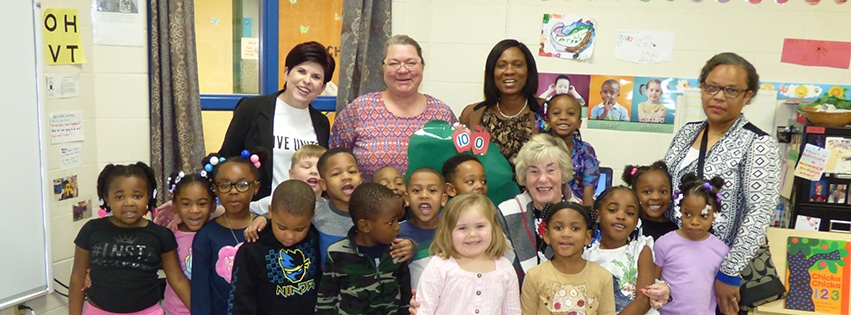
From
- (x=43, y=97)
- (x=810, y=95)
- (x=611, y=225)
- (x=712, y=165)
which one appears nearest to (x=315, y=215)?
(x=611, y=225)

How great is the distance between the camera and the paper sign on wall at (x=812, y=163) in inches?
135

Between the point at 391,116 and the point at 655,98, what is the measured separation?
1.84m

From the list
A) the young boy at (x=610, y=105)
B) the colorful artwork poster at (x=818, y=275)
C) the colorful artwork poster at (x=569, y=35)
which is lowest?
the colorful artwork poster at (x=818, y=275)

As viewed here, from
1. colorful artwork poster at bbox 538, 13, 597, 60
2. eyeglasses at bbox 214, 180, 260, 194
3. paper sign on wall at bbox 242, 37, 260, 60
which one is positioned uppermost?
colorful artwork poster at bbox 538, 13, 597, 60

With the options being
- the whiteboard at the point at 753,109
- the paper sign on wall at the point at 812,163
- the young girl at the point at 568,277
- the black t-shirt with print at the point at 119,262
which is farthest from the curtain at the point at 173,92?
the paper sign on wall at the point at 812,163

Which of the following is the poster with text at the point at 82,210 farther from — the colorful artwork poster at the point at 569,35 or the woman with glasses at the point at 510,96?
the colorful artwork poster at the point at 569,35

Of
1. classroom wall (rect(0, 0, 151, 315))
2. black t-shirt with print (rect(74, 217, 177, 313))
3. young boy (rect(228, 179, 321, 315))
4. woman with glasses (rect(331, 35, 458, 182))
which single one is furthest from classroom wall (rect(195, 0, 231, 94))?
young boy (rect(228, 179, 321, 315))

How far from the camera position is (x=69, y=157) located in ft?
9.91

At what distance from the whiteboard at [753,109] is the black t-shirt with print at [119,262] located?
295 centimetres

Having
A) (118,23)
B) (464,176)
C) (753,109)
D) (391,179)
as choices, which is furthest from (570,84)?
(118,23)

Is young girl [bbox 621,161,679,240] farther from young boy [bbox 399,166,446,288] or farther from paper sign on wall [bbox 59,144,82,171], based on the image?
paper sign on wall [bbox 59,144,82,171]

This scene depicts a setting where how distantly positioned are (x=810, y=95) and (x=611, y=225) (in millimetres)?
2153

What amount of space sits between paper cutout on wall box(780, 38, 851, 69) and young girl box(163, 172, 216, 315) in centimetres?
329

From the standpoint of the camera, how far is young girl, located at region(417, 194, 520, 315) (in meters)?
2.27
